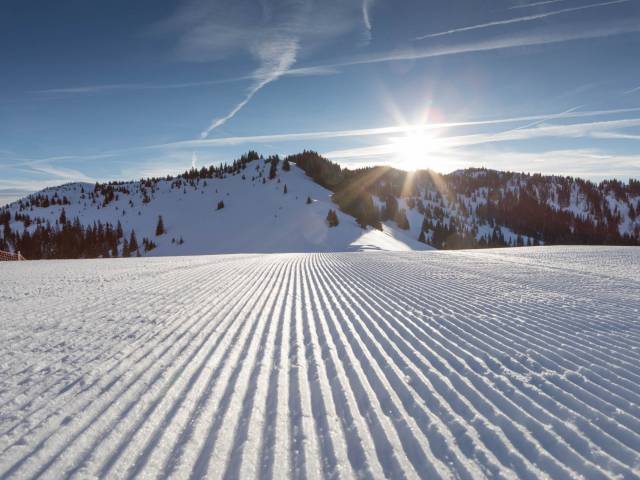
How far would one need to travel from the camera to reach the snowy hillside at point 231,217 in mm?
65125

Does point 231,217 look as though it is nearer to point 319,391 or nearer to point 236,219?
point 236,219

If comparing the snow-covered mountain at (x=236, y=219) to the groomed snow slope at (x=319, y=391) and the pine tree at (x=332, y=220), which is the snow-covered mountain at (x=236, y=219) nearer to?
the pine tree at (x=332, y=220)

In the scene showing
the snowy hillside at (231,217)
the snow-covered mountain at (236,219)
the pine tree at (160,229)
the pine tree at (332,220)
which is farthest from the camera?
the pine tree at (160,229)

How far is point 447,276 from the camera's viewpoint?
1534 cm

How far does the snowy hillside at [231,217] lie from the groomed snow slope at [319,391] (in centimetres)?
4800

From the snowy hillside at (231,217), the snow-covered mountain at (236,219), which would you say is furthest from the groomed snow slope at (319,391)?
Result: the snow-covered mountain at (236,219)

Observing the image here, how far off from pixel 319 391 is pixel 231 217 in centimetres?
8423

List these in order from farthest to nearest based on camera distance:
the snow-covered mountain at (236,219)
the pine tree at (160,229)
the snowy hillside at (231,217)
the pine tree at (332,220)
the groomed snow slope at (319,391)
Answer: the pine tree at (160,229) → the pine tree at (332,220) → the snow-covered mountain at (236,219) → the snowy hillside at (231,217) → the groomed snow slope at (319,391)

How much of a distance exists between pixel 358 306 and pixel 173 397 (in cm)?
584

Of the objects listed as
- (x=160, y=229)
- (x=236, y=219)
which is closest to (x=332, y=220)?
(x=236, y=219)

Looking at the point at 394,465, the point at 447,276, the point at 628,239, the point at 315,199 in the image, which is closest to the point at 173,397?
the point at 394,465

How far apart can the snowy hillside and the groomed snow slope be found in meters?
48.0

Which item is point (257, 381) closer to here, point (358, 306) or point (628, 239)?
point (358, 306)

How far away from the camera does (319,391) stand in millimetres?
4289
